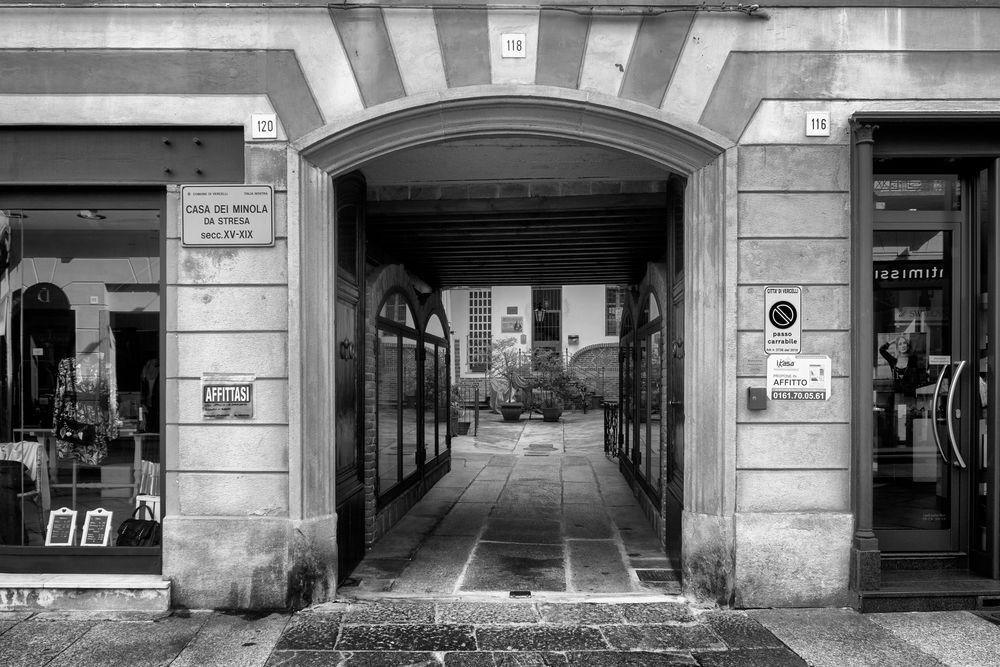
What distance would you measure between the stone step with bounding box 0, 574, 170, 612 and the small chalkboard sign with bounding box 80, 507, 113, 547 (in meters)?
0.42

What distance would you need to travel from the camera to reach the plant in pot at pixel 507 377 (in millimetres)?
23234

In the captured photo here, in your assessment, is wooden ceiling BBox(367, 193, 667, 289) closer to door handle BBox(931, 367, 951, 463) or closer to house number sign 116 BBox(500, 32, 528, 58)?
house number sign 116 BBox(500, 32, 528, 58)

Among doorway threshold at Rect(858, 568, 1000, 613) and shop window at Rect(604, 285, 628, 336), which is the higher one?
shop window at Rect(604, 285, 628, 336)

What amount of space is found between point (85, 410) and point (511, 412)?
17987 millimetres

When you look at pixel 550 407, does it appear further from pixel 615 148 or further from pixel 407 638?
pixel 407 638

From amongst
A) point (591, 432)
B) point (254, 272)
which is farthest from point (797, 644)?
point (591, 432)

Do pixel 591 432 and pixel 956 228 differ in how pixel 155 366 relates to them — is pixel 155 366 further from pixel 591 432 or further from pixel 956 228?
pixel 591 432

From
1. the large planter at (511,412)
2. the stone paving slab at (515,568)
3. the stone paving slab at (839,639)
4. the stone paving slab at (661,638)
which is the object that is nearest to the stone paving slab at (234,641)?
→ the stone paving slab at (515,568)

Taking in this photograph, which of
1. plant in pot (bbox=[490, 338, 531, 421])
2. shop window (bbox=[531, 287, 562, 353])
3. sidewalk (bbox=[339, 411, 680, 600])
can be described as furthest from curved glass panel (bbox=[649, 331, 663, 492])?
shop window (bbox=[531, 287, 562, 353])

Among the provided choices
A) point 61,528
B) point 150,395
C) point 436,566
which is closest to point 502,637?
point 436,566

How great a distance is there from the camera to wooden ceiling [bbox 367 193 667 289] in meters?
6.70

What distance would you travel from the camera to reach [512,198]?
6.61 metres

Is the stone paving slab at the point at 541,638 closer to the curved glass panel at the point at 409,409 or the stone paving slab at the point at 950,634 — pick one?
the stone paving slab at the point at 950,634

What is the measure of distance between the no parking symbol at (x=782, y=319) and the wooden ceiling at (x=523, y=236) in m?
1.93
